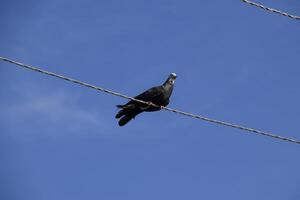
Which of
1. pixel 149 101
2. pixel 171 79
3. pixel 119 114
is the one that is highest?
pixel 171 79

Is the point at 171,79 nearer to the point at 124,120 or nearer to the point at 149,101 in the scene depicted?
the point at 149,101

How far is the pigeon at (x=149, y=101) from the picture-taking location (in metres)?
14.2

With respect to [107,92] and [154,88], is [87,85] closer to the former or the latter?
[107,92]

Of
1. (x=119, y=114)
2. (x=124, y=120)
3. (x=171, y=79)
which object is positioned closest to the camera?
(x=119, y=114)

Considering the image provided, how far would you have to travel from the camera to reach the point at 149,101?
14547 mm

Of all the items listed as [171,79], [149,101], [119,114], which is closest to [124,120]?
[119,114]

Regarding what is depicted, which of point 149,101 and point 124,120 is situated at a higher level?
point 149,101

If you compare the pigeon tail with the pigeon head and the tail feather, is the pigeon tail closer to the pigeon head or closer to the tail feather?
the tail feather

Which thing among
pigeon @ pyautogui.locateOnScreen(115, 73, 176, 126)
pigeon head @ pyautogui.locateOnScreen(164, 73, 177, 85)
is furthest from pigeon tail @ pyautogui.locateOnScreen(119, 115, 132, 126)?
pigeon head @ pyautogui.locateOnScreen(164, 73, 177, 85)

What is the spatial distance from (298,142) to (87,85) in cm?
300

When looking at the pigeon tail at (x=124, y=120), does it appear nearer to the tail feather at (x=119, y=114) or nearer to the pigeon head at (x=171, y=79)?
the tail feather at (x=119, y=114)

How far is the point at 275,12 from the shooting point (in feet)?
33.6

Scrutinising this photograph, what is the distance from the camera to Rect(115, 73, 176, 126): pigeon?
14.2 meters

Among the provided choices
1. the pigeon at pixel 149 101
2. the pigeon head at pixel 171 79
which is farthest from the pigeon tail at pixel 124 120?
the pigeon head at pixel 171 79
